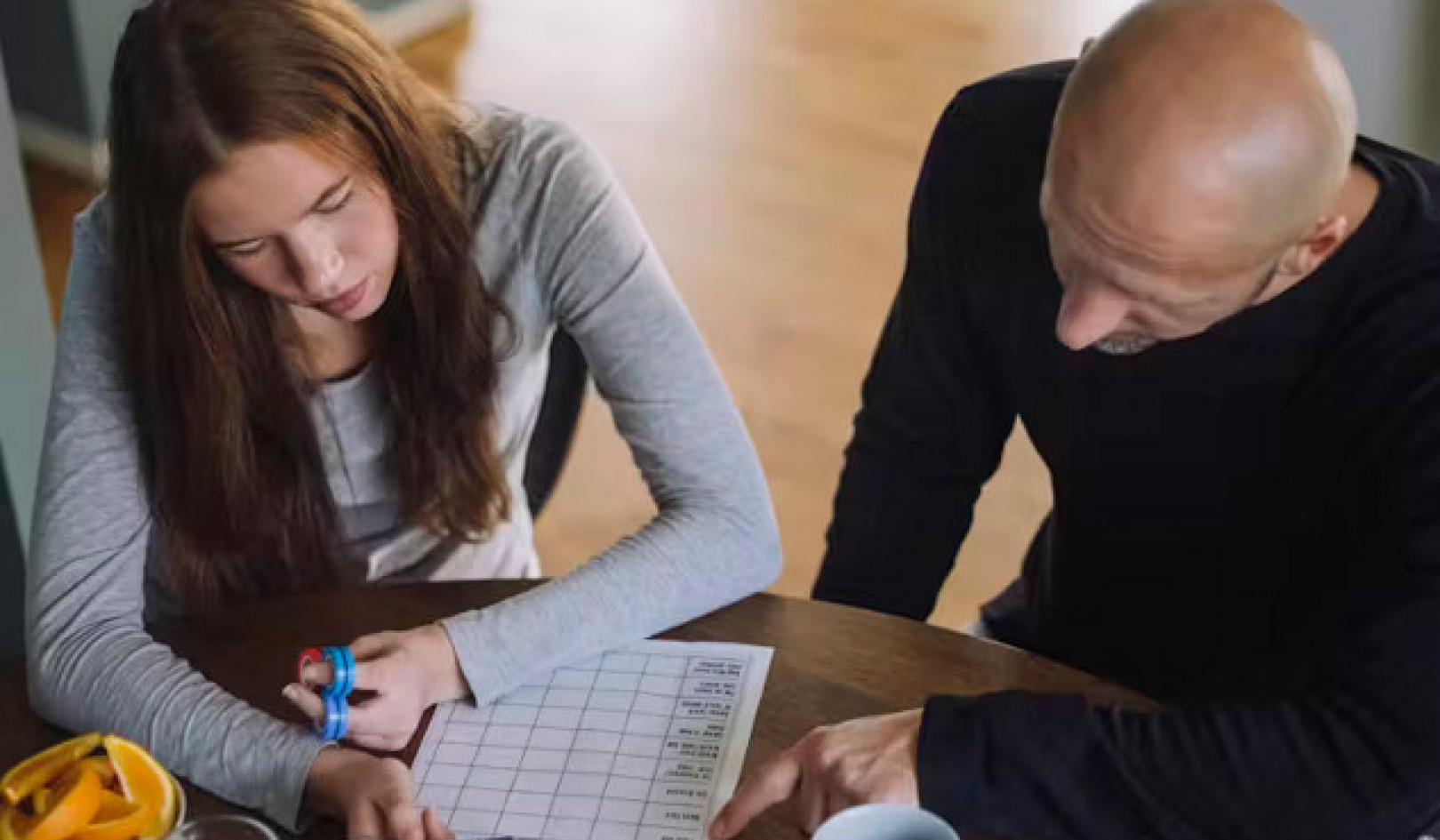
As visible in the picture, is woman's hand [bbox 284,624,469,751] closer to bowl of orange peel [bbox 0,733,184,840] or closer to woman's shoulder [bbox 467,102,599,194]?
bowl of orange peel [bbox 0,733,184,840]

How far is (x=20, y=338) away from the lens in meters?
2.06

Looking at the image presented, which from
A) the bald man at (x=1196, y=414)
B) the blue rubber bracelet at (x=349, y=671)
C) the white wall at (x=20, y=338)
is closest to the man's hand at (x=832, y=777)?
the bald man at (x=1196, y=414)

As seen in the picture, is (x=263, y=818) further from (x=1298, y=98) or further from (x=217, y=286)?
(x=1298, y=98)

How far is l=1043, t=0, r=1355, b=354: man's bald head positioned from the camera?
1.04 m

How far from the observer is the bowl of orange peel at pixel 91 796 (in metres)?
1.03

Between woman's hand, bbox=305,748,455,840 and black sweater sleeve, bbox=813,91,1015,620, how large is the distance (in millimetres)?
526

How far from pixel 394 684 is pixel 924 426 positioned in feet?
1.75

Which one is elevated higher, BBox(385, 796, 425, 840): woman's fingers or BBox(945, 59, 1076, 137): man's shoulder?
BBox(945, 59, 1076, 137): man's shoulder

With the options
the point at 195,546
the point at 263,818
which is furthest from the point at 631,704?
the point at 195,546

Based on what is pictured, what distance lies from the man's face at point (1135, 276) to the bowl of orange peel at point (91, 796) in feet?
2.22

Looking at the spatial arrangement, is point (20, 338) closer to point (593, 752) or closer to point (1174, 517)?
point (593, 752)

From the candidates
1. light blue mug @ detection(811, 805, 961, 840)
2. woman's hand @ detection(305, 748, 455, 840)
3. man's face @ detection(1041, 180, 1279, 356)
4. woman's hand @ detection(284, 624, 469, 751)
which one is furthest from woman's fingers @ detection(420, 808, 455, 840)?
man's face @ detection(1041, 180, 1279, 356)

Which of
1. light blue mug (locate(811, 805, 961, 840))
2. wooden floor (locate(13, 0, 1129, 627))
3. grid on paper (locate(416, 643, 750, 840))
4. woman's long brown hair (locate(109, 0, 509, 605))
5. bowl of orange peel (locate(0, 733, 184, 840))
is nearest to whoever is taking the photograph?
light blue mug (locate(811, 805, 961, 840))

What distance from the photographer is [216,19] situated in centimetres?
125
